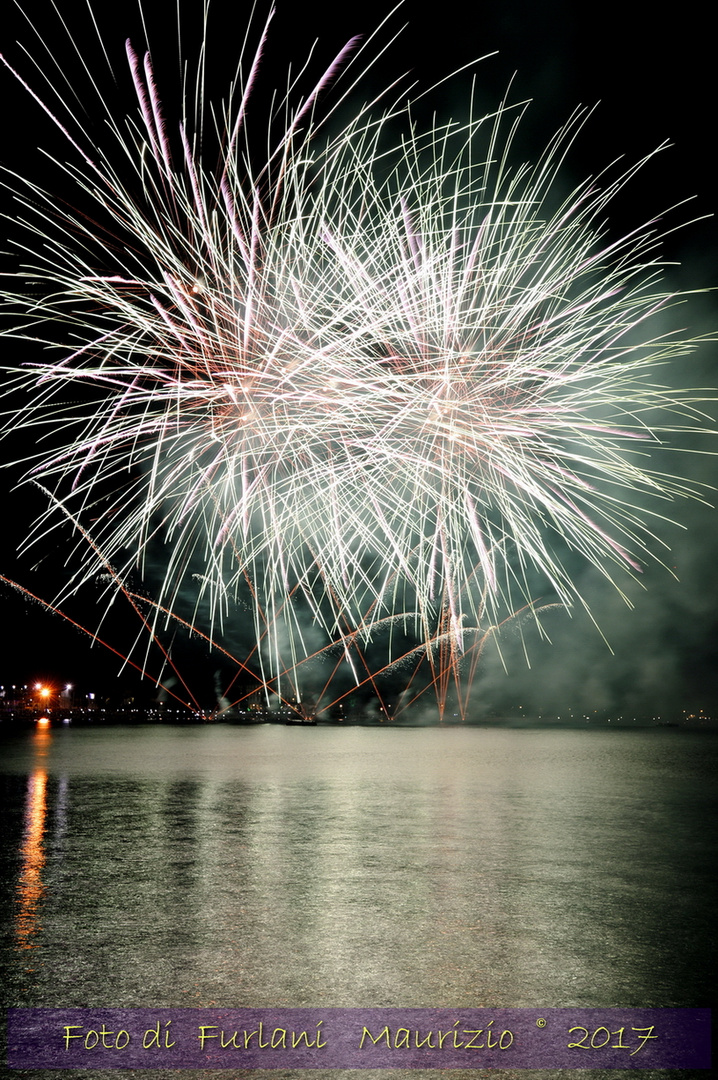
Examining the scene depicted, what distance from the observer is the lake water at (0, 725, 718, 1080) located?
177 inches

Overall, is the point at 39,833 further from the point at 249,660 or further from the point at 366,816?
the point at 249,660

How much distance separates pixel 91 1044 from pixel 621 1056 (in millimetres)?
2460

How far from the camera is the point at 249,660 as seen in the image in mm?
97562

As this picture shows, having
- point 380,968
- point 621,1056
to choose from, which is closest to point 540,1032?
point 621,1056

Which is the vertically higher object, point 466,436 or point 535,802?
point 466,436
